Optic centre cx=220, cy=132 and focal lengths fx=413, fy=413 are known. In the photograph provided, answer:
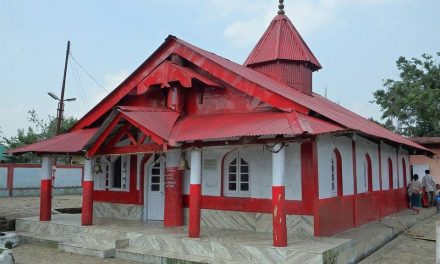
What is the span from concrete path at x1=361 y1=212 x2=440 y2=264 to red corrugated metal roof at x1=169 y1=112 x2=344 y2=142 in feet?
10.5

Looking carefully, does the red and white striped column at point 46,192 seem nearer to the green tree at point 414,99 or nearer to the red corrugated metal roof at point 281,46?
the red corrugated metal roof at point 281,46

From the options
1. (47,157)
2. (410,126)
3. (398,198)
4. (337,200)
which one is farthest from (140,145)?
(410,126)

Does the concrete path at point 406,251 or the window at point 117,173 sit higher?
the window at point 117,173

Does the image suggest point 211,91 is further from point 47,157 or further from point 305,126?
point 47,157

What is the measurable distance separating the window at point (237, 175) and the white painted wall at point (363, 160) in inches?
149

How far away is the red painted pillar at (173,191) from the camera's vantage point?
11.4 m

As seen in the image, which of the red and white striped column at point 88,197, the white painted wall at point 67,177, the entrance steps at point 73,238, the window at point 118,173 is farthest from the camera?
the white painted wall at point 67,177

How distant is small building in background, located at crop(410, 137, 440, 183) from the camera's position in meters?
22.2

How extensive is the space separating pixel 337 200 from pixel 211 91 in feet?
14.6

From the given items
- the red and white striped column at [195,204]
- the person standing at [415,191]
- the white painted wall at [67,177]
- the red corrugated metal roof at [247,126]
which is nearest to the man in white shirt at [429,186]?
the person standing at [415,191]

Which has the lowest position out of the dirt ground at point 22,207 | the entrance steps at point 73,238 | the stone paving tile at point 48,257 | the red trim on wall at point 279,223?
the stone paving tile at point 48,257

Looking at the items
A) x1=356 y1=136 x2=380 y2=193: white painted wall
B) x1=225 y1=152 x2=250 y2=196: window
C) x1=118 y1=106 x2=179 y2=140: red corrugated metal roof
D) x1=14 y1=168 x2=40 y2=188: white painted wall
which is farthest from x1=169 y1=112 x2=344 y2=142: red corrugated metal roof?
x1=14 y1=168 x2=40 y2=188: white painted wall

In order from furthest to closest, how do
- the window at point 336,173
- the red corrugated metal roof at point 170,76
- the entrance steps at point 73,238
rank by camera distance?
the window at point 336,173, the red corrugated metal roof at point 170,76, the entrance steps at point 73,238

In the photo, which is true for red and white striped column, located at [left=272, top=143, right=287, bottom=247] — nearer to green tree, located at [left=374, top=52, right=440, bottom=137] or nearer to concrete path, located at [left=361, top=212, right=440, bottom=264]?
concrete path, located at [left=361, top=212, right=440, bottom=264]
